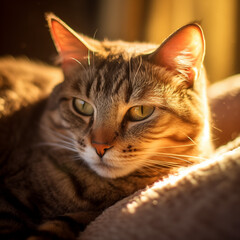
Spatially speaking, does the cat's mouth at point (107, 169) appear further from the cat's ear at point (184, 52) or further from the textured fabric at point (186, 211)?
the cat's ear at point (184, 52)

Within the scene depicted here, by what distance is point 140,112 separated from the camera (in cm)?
88

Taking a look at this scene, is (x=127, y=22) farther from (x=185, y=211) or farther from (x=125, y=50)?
(x=185, y=211)

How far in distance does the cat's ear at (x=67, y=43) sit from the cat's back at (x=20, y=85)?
0.29m

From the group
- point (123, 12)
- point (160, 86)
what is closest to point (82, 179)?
point (160, 86)

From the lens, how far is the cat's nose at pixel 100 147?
31.6 inches

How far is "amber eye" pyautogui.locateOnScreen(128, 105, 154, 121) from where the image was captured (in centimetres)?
87

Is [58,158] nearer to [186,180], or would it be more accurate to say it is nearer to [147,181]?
[147,181]

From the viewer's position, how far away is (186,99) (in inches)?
35.5

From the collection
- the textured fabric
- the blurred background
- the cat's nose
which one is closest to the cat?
the cat's nose

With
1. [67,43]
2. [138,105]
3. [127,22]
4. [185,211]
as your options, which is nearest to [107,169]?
[138,105]

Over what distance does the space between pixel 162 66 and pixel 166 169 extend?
14.2 inches

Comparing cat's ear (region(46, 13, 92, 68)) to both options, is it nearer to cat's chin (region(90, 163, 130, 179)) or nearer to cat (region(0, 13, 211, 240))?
cat (region(0, 13, 211, 240))

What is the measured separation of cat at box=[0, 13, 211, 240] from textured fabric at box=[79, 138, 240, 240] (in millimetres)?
Result: 184

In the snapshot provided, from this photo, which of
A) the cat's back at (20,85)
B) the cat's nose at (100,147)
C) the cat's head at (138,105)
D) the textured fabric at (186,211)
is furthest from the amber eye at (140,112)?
the cat's back at (20,85)
